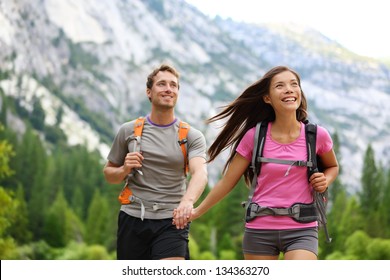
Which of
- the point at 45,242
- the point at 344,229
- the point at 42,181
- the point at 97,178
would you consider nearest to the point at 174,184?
the point at 344,229

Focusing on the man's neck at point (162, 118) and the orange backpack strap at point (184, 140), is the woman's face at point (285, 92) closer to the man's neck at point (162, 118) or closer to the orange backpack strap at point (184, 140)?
the orange backpack strap at point (184, 140)

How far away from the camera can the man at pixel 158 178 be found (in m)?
7.48

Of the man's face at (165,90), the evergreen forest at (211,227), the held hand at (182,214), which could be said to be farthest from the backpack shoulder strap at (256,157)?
the evergreen forest at (211,227)

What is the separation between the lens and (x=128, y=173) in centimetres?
757

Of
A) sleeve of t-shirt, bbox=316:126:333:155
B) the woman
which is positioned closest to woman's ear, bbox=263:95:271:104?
the woman

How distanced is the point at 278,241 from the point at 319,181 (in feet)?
2.19

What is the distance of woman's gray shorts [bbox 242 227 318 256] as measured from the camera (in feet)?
20.5

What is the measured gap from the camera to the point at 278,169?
6.41 metres

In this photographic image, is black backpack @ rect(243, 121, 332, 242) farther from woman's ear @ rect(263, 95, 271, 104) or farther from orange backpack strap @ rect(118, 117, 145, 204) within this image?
orange backpack strap @ rect(118, 117, 145, 204)

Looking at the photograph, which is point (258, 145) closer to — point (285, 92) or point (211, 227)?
point (285, 92)

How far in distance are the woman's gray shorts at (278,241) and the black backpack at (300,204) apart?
0.13 m

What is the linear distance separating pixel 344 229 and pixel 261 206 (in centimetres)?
9829

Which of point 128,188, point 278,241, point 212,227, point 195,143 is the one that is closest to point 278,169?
point 278,241
